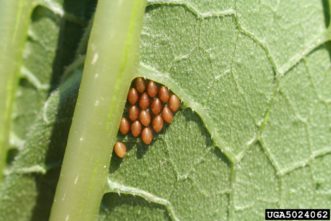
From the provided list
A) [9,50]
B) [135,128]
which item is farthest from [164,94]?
[9,50]

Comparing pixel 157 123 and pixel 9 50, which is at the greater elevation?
pixel 9 50

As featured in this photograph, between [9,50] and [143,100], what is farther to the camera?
[9,50]

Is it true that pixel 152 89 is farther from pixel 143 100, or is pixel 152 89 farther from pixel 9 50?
pixel 9 50

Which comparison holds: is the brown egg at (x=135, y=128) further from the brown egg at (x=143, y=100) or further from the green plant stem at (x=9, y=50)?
the green plant stem at (x=9, y=50)

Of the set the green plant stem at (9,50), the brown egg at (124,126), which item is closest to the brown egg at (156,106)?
the brown egg at (124,126)

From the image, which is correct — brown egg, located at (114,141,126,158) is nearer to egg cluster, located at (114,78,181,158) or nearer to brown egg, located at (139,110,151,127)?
egg cluster, located at (114,78,181,158)

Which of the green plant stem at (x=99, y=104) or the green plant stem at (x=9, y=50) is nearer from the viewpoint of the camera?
the green plant stem at (x=99, y=104)

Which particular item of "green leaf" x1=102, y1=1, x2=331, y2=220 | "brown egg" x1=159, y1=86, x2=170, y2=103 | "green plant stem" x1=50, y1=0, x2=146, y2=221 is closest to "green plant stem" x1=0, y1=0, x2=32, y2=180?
"green plant stem" x1=50, y1=0, x2=146, y2=221
